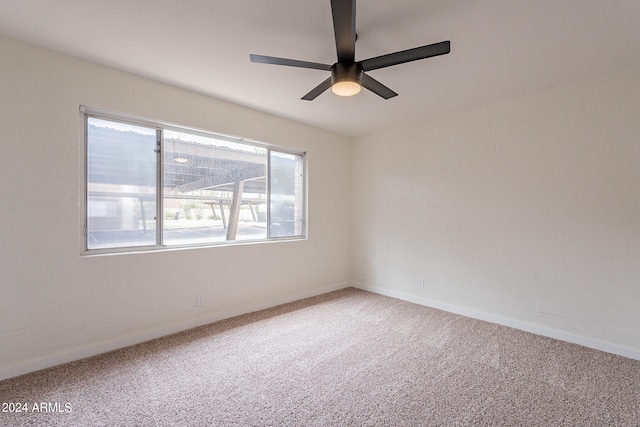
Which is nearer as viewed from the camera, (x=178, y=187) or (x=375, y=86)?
(x=375, y=86)

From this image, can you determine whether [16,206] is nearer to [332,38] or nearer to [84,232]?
[84,232]

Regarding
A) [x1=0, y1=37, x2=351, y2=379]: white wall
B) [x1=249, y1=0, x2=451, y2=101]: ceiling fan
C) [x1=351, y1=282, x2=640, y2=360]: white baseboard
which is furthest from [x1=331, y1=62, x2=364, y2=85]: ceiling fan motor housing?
[x1=351, y1=282, x2=640, y2=360]: white baseboard

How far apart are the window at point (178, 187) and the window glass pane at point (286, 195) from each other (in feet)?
0.05

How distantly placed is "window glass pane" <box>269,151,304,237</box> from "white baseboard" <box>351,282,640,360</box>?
1772 millimetres

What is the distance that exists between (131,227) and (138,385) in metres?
1.45

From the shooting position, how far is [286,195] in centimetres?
419

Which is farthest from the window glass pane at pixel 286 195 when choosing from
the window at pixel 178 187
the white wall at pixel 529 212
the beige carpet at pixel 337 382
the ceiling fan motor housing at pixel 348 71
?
the ceiling fan motor housing at pixel 348 71

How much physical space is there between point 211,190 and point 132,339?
5.62 feet

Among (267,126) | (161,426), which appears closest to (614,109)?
(267,126)

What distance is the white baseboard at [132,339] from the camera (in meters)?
2.20

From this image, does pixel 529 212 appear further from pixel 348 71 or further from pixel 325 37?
pixel 325 37

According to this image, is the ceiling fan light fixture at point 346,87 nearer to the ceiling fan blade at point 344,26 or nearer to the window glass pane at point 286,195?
the ceiling fan blade at point 344,26

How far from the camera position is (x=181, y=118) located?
3037 millimetres

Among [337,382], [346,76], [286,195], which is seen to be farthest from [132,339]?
[346,76]
